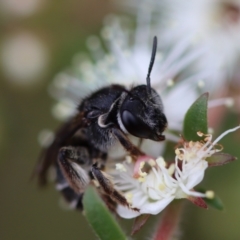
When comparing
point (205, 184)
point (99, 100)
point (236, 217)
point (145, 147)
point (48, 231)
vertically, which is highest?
point (99, 100)

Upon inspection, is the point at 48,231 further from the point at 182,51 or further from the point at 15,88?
the point at 182,51

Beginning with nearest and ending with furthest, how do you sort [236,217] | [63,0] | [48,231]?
[236,217] < [63,0] < [48,231]

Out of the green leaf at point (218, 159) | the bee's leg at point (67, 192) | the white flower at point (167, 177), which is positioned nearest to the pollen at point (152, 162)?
the white flower at point (167, 177)

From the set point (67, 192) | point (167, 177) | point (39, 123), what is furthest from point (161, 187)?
point (39, 123)

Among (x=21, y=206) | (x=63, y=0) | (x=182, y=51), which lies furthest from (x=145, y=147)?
(x=21, y=206)

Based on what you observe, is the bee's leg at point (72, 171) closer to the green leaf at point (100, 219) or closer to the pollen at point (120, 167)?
the pollen at point (120, 167)

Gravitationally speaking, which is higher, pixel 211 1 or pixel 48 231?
pixel 211 1

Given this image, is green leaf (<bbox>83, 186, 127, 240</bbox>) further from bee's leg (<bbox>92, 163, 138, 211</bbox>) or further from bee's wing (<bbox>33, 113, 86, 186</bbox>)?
bee's wing (<bbox>33, 113, 86, 186</bbox>)

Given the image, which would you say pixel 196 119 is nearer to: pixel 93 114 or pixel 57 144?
pixel 93 114
